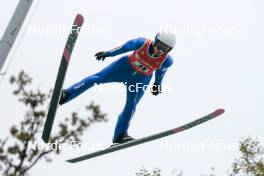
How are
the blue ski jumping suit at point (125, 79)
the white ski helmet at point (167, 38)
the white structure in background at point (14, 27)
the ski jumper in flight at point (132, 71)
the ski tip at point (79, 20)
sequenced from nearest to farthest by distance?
1. the white structure in background at point (14, 27)
2. the ski tip at point (79, 20)
3. the white ski helmet at point (167, 38)
4. the ski jumper in flight at point (132, 71)
5. the blue ski jumping suit at point (125, 79)

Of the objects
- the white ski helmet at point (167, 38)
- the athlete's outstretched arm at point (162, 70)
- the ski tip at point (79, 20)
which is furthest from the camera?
the athlete's outstretched arm at point (162, 70)

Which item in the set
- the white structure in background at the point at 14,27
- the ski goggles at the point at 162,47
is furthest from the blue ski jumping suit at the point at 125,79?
the white structure in background at the point at 14,27

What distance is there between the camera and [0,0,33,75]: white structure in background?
592 cm

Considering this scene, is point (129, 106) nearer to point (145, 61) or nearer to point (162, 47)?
point (145, 61)

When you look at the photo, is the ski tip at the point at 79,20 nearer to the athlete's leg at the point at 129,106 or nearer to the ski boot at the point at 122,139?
the athlete's leg at the point at 129,106

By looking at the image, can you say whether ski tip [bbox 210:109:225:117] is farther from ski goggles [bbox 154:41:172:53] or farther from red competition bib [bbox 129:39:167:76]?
ski goggles [bbox 154:41:172:53]

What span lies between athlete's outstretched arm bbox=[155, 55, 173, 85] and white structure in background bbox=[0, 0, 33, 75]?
3326 mm

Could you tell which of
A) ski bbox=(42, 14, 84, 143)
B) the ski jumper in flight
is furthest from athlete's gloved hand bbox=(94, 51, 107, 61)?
ski bbox=(42, 14, 84, 143)


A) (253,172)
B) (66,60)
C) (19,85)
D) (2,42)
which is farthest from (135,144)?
(253,172)

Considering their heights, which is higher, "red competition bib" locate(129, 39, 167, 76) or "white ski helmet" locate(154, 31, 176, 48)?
"white ski helmet" locate(154, 31, 176, 48)

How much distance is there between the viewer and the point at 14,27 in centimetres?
610

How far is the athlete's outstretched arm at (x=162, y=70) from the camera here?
8.94 metres

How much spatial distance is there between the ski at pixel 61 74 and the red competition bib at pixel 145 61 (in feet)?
4.60

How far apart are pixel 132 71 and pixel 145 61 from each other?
0.33m
